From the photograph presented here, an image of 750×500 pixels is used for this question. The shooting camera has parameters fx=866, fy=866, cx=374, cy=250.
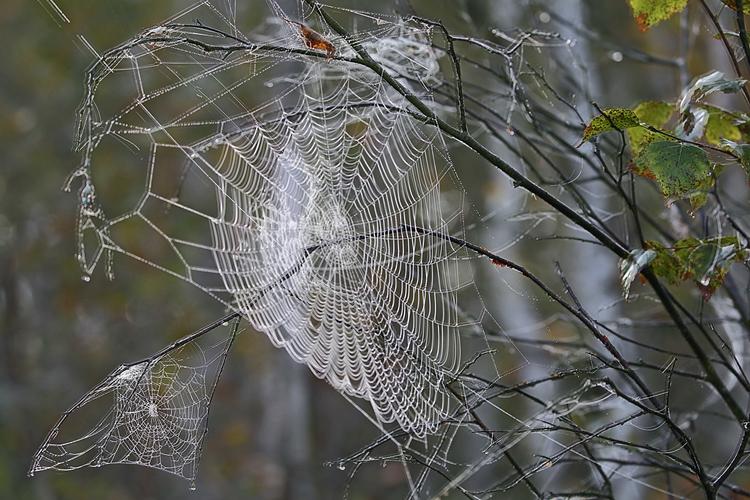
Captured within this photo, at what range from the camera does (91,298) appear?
890cm

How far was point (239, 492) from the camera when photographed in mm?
8648

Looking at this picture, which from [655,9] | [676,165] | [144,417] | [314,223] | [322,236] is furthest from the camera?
[314,223]

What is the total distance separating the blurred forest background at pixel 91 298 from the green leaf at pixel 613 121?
5.45m

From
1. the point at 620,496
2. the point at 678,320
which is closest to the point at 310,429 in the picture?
the point at 620,496

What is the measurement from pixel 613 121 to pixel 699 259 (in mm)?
270

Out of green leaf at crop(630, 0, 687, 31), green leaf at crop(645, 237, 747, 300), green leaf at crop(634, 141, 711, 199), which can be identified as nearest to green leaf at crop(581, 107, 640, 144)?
green leaf at crop(634, 141, 711, 199)

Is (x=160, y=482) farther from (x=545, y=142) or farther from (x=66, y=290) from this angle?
(x=545, y=142)

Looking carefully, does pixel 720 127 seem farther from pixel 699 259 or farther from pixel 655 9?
pixel 699 259

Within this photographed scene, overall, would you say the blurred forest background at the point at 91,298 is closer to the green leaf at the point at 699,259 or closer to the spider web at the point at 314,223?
the spider web at the point at 314,223

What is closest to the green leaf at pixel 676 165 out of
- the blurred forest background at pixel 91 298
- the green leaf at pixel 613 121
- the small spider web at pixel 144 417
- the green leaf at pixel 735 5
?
the green leaf at pixel 613 121

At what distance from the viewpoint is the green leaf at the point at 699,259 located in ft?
4.61

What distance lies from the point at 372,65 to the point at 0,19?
850 cm

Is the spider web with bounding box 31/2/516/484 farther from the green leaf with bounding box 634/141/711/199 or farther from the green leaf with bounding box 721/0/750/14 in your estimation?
the green leaf with bounding box 721/0/750/14

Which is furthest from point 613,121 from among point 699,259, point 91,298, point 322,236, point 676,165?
point 91,298
